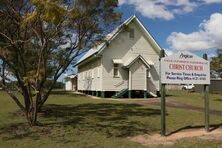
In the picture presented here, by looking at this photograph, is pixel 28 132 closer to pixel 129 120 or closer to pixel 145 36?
pixel 129 120

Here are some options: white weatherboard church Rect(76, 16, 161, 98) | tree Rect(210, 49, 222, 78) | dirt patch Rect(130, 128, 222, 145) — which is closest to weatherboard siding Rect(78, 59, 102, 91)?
white weatherboard church Rect(76, 16, 161, 98)

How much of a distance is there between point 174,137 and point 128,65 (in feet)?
69.4

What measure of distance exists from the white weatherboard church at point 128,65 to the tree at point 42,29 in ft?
55.2

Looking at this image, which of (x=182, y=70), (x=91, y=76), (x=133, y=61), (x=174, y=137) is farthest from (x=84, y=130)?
(x=91, y=76)

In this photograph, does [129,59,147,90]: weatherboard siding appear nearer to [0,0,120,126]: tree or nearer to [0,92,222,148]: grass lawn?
[0,92,222,148]: grass lawn

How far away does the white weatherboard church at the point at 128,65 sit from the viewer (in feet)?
108

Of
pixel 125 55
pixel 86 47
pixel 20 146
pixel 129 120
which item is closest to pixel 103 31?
pixel 86 47

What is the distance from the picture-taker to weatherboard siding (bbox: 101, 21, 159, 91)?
108 ft

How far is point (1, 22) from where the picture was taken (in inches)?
512

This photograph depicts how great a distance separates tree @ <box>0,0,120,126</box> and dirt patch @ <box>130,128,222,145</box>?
13.7 ft

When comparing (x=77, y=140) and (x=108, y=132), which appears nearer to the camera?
(x=77, y=140)

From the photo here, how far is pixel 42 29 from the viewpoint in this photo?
13.1 meters

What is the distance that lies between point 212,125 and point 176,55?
13.5ft

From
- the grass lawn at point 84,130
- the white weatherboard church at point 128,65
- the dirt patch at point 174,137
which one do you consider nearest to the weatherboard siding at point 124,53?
the white weatherboard church at point 128,65
